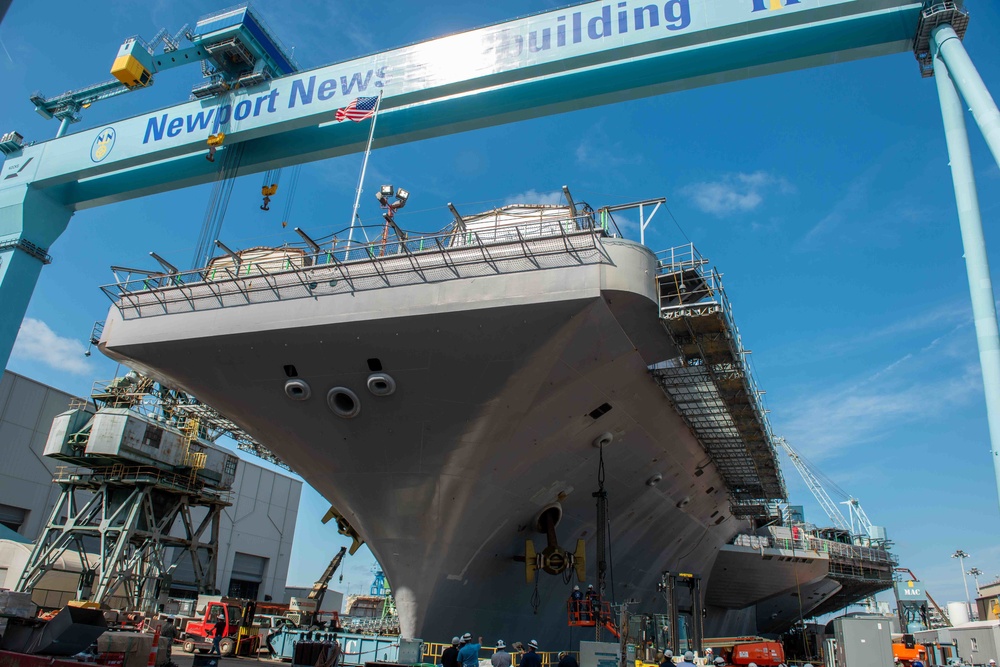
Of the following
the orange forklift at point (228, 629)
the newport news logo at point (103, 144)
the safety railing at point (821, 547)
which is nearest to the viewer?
the orange forklift at point (228, 629)

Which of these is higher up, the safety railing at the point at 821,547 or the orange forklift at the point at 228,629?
A: the safety railing at the point at 821,547

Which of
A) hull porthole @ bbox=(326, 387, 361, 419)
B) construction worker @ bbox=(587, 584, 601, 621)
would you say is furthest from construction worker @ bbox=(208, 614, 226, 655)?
construction worker @ bbox=(587, 584, 601, 621)

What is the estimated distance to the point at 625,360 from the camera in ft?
38.1

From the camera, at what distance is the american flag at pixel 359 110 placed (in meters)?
14.6

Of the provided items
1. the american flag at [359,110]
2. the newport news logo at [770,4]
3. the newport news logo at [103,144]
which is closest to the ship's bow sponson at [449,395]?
the american flag at [359,110]

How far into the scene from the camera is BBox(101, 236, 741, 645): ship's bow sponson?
10.5m

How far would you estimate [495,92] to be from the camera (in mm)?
14609

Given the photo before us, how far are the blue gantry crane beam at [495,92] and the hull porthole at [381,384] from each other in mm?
6880

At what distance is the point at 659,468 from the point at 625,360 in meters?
5.64

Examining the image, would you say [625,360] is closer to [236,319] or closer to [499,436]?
[499,436]

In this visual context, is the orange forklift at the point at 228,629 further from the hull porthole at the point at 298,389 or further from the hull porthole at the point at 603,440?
the hull porthole at the point at 603,440

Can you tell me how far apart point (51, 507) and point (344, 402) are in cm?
2686

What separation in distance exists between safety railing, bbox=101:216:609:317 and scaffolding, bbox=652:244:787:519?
1689mm

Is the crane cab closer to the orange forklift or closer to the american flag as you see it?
the american flag
